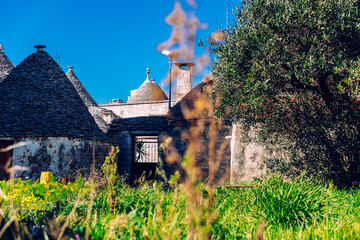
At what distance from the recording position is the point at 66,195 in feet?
18.5

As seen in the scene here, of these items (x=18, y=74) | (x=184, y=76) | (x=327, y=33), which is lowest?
(x=327, y=33)

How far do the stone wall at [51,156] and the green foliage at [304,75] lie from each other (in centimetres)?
682

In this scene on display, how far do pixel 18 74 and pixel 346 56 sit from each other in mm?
13431

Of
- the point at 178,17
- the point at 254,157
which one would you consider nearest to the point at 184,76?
the point at 178,17

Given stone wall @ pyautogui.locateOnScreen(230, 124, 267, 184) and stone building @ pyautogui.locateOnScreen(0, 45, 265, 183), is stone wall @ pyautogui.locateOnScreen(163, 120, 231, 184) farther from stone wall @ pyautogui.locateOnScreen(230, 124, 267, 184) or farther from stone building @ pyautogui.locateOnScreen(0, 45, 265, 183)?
stone wall @ pyautogui.locateOnScreen(230, 124, 267, 184)

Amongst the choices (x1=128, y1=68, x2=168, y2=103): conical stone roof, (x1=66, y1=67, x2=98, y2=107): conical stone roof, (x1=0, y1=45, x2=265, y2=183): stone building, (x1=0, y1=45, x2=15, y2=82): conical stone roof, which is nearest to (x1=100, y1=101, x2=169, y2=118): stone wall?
(x1=128, y1=68, x2=168, y2=103): conical stone roof

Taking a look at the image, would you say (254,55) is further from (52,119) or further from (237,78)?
(52,119)

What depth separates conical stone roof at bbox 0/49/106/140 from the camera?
12.2 meters

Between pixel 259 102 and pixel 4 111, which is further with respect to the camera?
pixel 4 111

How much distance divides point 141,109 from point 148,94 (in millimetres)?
1926

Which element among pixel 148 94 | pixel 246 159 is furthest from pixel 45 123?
pixel 148 94

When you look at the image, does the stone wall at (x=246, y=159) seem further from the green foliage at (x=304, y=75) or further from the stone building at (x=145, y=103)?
the stone building at (x=145, y=103)

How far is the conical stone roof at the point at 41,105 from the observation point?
40.1 ft

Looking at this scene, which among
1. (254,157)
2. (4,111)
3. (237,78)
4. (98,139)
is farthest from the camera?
(98,139)
